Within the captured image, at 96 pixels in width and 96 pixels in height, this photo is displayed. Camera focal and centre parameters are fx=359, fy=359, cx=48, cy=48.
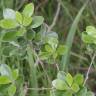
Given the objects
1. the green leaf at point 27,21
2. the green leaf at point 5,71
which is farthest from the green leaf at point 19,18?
the green leaf at point 5,71

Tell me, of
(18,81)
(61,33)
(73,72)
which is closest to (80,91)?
(18,81)

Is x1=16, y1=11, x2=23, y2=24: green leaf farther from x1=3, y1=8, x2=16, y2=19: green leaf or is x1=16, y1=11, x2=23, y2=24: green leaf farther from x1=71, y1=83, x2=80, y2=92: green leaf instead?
x1=71, y1=83, x2=80, y2=92: green leaf

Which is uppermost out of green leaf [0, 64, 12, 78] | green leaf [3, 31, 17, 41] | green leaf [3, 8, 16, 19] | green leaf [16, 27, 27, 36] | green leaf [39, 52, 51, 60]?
green leaf [3, 8, 16, 19]

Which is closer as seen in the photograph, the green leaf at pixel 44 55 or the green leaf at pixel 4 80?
the green leaf at pixel 4 80

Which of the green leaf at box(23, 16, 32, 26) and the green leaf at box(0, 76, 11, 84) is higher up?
the green leaf at box(23, 16, 32, 26)

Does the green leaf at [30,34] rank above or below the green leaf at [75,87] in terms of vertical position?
above

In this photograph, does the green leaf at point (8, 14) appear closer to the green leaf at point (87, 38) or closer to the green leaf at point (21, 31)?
the green leaf at point (21, 31)

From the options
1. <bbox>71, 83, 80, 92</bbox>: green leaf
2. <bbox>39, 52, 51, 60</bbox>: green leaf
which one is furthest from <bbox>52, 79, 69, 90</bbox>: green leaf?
<bbox>39, 52, 51, 60</bbox>: green leaf

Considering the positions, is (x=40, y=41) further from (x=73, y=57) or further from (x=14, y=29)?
(x=73, y=57)

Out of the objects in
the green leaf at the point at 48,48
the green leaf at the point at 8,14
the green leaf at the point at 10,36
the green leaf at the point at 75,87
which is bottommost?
the green leaf at the point at 75,87

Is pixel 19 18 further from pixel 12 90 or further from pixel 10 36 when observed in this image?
pixel 12 90

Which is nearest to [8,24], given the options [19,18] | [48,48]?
[19,18]
